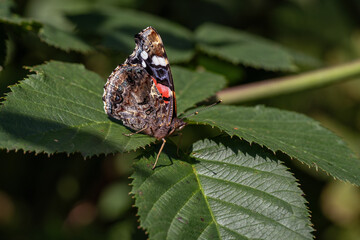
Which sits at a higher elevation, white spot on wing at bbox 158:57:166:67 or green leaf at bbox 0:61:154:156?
white spot on wing at bbox 158:57:166:67

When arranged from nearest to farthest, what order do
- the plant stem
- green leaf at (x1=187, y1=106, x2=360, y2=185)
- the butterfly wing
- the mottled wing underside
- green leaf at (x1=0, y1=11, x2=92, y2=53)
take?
green leaf at (x1=187, y1=106, x2=360, y2=185) → the mottled wing underside → the butterfly wing → green leaf at (x1=0, y1=11, x2=92, y2=53) → the plant stem

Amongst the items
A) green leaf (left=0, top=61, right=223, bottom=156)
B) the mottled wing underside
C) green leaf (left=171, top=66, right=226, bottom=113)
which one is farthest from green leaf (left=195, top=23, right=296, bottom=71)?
green leaf (left=0, top=61, right=223, bottom=156)

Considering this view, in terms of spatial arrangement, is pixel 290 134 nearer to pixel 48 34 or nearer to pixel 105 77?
pixel 48 34

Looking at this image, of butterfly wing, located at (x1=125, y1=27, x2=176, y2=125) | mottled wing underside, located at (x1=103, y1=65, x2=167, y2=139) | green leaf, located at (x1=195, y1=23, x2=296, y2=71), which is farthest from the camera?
green leaf, located at (x1=195, y1=23, x2=296, y2=71)

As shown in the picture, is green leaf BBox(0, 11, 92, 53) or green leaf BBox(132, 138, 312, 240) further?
green leaf BBox(0, 11, 92, 53)

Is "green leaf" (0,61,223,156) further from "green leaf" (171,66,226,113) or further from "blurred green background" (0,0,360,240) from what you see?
"blurred green background" (0,0,360,240)

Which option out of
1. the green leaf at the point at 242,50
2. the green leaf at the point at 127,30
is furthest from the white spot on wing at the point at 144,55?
the green leaf at the point at 242,50

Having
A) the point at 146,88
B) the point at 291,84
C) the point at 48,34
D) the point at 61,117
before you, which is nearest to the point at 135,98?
the point at 146,88
